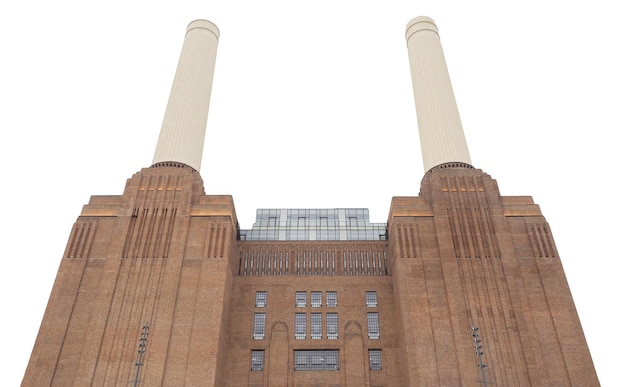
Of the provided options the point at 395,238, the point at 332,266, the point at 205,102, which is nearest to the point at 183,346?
the point at 332,266

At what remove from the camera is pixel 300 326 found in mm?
57844

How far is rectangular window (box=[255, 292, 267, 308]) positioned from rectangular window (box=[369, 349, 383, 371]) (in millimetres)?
13015

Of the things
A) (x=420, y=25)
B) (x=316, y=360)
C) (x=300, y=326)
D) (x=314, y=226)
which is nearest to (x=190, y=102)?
(x=314, y=226)

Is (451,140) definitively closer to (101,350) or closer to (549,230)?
(549,230)

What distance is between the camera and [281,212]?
248 feet

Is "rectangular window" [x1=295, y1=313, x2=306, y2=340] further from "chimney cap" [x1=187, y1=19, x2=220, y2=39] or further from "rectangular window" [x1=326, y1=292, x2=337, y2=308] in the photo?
"chimney cap" [x1=187, y1=19, x2=220, y2=39]

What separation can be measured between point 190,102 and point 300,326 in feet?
113

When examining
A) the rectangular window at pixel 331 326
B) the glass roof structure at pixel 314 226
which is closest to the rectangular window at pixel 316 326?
the rectangular window at pixel 331 326

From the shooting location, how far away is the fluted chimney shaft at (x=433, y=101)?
66.7m

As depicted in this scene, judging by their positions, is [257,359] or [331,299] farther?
[331,299]

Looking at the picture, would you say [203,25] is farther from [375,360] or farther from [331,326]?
[375,360]

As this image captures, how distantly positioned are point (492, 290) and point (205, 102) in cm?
4582

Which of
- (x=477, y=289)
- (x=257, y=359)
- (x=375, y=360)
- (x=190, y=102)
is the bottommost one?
(x=375, y=360)

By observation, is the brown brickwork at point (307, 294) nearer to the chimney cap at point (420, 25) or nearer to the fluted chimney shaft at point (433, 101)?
the fluted chimney shaft at point (433, 101)
